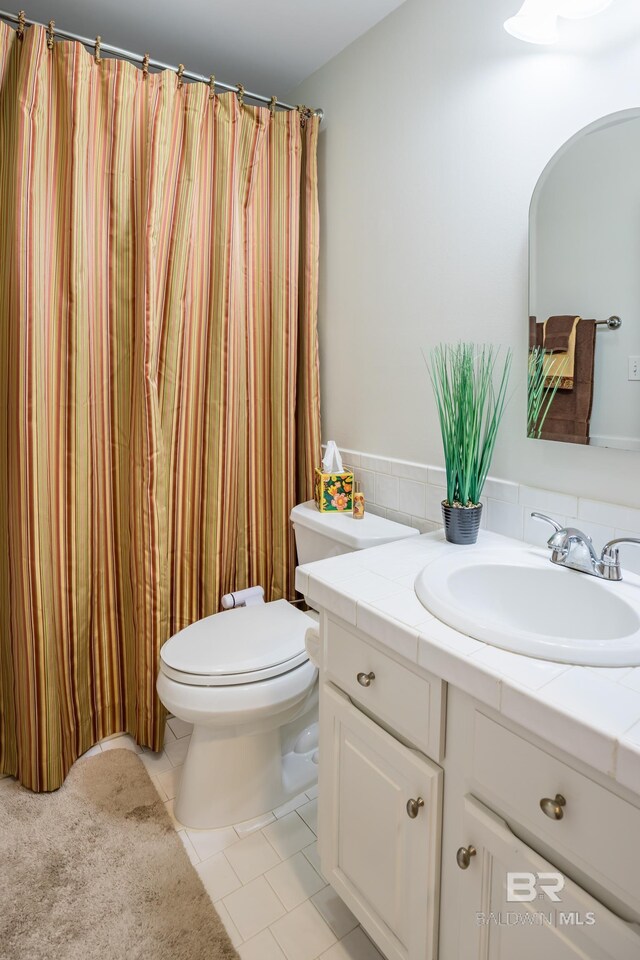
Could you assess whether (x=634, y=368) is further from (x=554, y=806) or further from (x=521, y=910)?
(x=521, y=910)

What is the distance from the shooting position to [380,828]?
1.04 meters

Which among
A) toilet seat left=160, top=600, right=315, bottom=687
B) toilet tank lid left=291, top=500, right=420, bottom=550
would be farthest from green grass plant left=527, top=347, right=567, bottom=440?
toilet seat left=160, top=600, right=315, bottom=687

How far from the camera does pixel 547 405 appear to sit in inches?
50.8

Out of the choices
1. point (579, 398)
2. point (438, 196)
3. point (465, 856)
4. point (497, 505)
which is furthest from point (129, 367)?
point (465, 856)

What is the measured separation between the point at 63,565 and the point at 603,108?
1.78m

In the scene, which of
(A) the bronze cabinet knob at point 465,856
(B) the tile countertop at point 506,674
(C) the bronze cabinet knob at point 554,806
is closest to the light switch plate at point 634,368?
(B) the tile countertop at point 506,674

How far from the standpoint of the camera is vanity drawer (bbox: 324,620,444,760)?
0.90 metres

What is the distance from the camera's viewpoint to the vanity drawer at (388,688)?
35.5 inches

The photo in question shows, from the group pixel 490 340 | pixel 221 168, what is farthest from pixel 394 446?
pixel 221 168

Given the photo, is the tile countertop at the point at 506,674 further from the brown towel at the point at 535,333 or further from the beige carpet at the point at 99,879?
the beige carpet at the point at 99,879

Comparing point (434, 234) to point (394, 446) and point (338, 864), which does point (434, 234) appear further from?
point (338, 864)

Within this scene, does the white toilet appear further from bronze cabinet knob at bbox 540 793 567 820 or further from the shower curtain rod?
the shower curtain rod

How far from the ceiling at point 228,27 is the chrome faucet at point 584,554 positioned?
1.58 m

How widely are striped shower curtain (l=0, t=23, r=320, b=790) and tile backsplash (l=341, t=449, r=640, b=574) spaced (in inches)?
12.7
